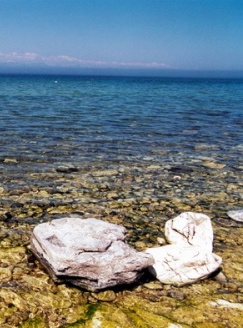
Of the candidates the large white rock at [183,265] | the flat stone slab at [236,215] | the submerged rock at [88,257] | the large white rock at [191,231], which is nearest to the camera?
the submerged rock at [88,257]

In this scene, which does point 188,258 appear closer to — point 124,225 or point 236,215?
point 124,225

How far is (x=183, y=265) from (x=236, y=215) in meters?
3.27

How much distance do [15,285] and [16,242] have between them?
1.59 meters

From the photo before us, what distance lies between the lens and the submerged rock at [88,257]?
5.63 meters

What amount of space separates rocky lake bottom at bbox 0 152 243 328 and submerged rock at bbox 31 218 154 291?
0.81 feet

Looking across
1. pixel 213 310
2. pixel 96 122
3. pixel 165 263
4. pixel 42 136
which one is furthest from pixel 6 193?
pixel 96 122

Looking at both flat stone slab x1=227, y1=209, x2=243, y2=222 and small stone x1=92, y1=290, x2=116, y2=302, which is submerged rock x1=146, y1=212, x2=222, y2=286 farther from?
flat stone slab x1=227, y1=209, x2=243, y2=222

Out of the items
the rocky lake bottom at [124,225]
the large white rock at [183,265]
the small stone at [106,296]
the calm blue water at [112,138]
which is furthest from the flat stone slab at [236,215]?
the calm blue water at [112,138]

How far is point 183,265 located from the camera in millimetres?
6305

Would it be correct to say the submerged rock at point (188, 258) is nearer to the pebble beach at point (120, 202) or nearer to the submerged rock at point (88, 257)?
the pebble beach at point (120, 202)

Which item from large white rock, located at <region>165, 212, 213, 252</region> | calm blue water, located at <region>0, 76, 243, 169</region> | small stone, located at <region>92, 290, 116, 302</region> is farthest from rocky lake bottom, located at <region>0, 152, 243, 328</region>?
calm blue water, located at <region>0, 76, 243, 169</region>

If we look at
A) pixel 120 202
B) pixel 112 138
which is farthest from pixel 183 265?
pixel 112 138

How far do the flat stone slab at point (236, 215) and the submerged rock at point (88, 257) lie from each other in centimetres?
373

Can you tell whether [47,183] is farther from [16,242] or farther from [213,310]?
[213,310]
